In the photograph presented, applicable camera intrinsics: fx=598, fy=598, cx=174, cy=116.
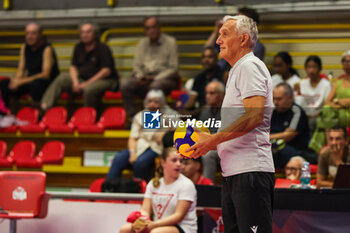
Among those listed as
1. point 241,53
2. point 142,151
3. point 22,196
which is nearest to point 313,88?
point 142,151

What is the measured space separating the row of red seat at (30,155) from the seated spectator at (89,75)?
2.09ft

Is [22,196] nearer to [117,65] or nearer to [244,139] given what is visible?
[244,139]

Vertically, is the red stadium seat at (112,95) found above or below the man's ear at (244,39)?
below

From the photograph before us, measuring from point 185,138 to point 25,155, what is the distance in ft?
16.1

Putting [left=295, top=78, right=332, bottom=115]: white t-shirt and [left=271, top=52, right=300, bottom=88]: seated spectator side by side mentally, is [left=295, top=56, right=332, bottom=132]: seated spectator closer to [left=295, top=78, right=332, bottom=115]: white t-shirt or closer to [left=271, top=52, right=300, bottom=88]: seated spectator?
[left=295, top=78, right=332, bottom=115]: white t-shirt

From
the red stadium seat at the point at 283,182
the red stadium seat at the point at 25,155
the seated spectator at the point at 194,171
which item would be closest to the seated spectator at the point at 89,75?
the red stadium seat at the point at 25,155

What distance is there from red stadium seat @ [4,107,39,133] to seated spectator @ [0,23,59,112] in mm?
167

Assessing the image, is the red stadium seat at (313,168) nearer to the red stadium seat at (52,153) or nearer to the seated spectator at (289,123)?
the seated spectator at (289,123)

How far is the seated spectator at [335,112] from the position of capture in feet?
19.2

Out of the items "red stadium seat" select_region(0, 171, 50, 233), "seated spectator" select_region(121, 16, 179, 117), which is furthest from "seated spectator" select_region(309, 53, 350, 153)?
"red stadium seat" select_region(0, 171, 50, 233)

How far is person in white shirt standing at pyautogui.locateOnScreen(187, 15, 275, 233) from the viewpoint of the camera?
8.38 feet

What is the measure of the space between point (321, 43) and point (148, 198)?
4443 mm

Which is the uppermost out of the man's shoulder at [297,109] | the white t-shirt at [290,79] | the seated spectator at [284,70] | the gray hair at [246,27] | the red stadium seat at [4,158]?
the gray hair at [246,27]

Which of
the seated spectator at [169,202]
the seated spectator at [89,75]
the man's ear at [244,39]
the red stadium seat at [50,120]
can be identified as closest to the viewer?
the man's ear at [244,39]
